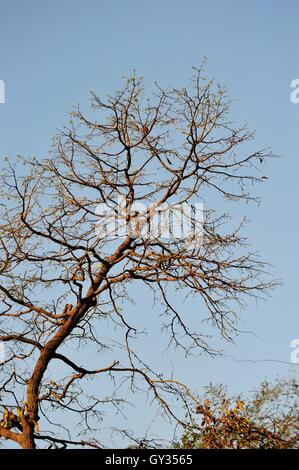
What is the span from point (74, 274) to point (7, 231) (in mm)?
664

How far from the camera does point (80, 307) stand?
566cm

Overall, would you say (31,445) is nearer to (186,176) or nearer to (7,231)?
(7,231)

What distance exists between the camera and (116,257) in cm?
568

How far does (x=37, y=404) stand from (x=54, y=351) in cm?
45

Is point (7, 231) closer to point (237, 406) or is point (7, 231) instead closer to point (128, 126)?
point (128, 126)

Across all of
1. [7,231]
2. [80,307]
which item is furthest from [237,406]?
[7,231]
